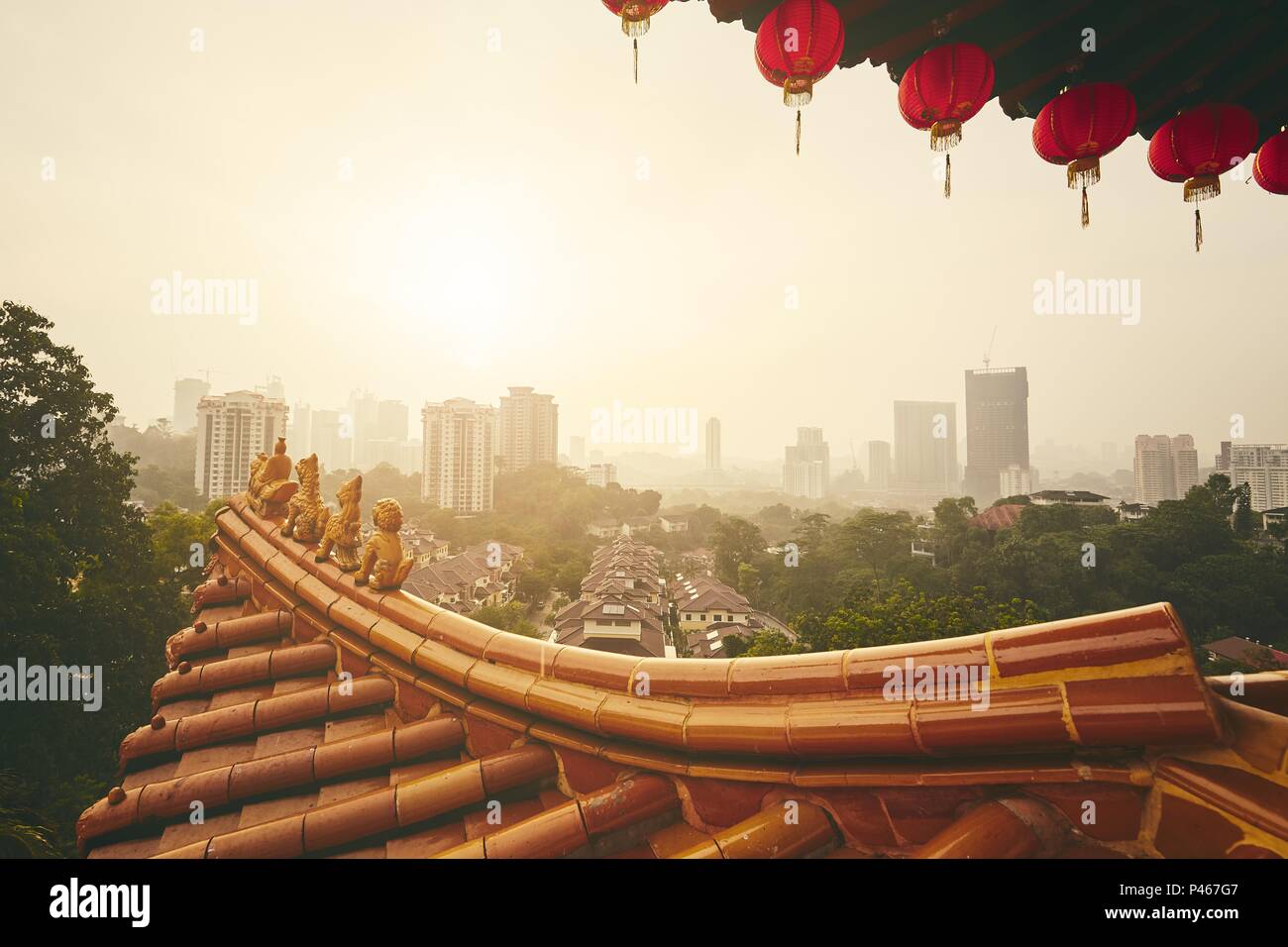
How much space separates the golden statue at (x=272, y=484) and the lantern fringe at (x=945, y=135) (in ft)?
15.8

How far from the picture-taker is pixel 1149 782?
3.84ft

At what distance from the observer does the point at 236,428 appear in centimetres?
3119

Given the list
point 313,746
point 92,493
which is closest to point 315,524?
point 313,746

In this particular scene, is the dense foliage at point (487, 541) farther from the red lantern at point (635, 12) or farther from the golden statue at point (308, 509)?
the red lantern at point (635, 12)

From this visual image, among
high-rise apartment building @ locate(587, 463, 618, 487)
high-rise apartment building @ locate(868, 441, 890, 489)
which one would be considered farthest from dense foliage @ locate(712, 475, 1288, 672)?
high-rise apartment building @ locate(868, 441, 890, 489)

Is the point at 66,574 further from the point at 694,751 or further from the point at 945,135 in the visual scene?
the point at 945,135

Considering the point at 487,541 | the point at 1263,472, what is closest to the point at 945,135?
the point at 487,541

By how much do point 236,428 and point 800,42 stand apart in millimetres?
37382

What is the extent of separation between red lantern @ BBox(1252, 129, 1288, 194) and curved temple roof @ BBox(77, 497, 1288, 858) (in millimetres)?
3935

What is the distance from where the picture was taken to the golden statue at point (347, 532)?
3.35 metres

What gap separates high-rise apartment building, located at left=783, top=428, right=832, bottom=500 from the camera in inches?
3329

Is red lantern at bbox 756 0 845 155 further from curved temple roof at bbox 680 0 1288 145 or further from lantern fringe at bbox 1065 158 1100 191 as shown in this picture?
lantern fringe at bbox 1065 158 1100 191

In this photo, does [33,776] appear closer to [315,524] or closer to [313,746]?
[315,524]

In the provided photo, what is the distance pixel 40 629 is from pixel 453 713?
13734mm
